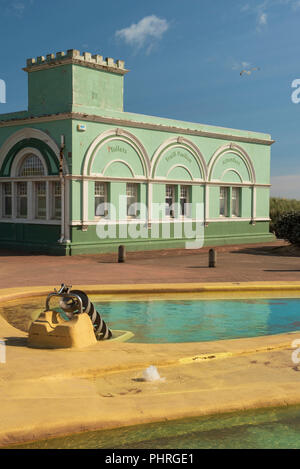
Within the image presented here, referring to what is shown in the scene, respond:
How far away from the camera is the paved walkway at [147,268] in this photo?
16.3m

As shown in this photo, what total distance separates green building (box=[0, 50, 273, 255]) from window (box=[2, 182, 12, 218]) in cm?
5

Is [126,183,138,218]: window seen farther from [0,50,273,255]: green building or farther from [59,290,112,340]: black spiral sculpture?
[59,290,112,340]: black spiral sculpture

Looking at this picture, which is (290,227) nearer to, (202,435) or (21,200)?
(21,200)

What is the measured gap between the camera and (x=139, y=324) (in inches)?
448

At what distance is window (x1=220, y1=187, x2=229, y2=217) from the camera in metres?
30.7

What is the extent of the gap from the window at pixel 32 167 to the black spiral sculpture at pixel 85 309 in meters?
15.9

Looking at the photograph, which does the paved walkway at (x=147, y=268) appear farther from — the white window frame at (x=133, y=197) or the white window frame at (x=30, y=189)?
the white window frame at (x=30, y=189)

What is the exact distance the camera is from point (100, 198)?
24609 millimetres

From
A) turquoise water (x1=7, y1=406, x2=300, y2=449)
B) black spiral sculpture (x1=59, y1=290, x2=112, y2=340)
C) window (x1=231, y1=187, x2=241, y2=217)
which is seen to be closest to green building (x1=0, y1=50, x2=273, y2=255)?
window (x1=231, y1=187, x2=241, y2=217)

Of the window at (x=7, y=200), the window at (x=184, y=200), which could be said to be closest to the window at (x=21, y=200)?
the window at (x=7, y=200)

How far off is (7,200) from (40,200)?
2352 millimetres
